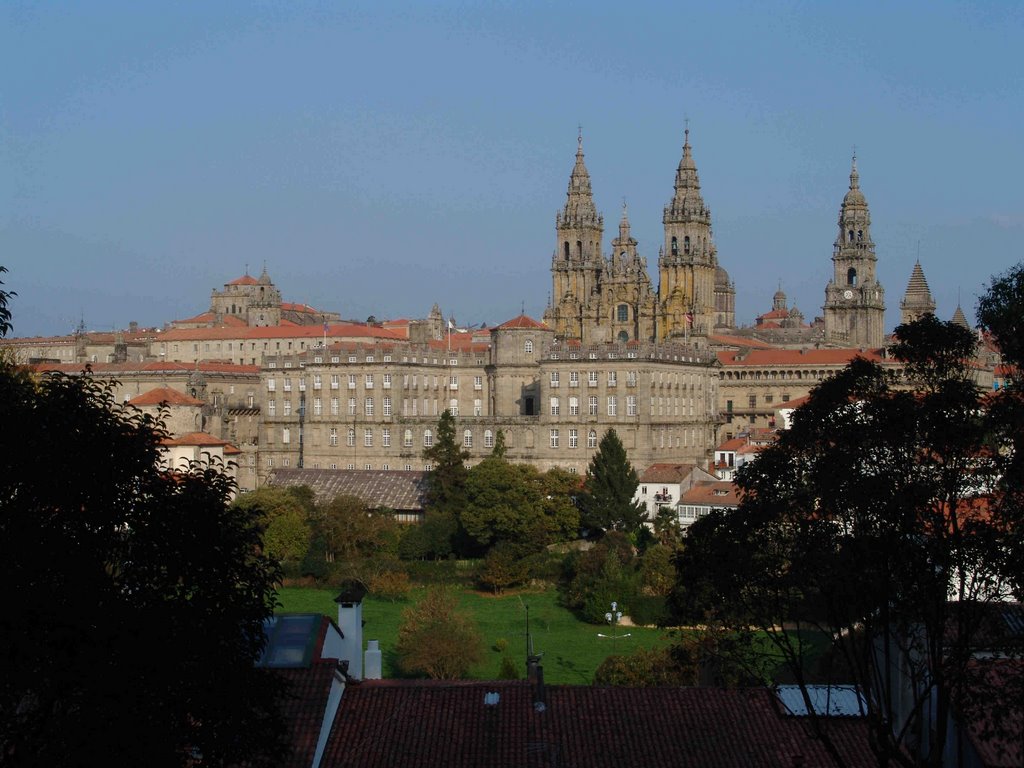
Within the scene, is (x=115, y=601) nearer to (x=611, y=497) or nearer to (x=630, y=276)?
(x=611, y=497)

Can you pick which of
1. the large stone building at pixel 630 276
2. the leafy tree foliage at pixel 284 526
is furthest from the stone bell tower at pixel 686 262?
the leafy tree foliage at pixel 284 526

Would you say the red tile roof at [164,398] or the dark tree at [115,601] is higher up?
the red tile roof at [164,398]

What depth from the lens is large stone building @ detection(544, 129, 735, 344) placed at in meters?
99.8

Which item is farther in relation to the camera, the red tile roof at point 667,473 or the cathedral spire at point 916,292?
the cathedral spire at point 916,292

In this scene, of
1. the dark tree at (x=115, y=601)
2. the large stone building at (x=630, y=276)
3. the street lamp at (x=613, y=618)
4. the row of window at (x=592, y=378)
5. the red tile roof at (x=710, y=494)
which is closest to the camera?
the dark tree at (x=115, y=601)

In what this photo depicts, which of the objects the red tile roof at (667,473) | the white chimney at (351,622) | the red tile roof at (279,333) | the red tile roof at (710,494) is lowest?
the white chimney at (351,622)

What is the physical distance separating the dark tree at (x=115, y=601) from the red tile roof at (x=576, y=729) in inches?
138

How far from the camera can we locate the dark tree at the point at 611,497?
2452 inches

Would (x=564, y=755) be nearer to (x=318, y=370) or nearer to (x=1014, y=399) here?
(x=1014, y=399)

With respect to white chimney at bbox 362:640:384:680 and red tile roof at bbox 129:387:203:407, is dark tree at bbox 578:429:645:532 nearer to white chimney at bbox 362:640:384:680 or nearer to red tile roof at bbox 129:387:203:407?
red tile roof at bbox 129:387:203:407

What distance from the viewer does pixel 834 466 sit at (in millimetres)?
17500

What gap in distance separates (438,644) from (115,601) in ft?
80.0

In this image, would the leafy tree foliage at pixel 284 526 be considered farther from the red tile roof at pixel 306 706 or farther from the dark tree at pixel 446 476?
the red tile roof at pixel 306 706

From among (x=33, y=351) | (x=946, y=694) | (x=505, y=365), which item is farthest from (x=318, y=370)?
(x=946, y=694)
